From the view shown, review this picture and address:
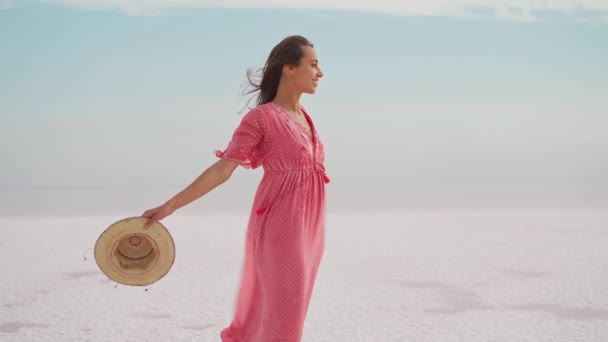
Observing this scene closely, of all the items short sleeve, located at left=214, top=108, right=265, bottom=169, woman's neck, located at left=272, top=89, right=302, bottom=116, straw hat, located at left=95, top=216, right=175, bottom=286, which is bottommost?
straw hat, located at left=95, top=216, right=175, bottom=286

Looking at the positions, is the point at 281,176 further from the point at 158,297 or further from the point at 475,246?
the point at 475,246

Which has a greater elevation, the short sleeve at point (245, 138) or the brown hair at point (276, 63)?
the brown hair at point (276, 63)

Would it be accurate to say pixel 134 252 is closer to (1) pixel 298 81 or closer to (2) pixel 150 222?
(2) pixel 150 222

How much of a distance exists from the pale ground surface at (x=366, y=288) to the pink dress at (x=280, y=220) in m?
1.64

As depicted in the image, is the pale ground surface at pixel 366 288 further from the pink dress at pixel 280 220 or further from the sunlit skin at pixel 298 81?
the sunlit skin at pixel 298 81

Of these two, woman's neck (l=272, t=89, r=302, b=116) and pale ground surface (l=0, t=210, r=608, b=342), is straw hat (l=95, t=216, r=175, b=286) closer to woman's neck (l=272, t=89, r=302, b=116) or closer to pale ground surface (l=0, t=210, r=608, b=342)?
woman's neck (l=272, t=89, r=302, b=116)

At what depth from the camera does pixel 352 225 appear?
10.4 meters

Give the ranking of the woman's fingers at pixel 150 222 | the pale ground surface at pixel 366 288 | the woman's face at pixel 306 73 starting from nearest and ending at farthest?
the woman's fingers at pixel 150 222 < the woman's face at pixel 306 73 < the pale ground surface at pixel 366 288

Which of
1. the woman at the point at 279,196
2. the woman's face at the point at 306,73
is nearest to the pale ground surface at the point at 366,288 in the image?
the woman at the point at 279,196

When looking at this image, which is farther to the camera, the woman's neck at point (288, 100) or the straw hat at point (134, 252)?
the woman's neck at point (288, 100)

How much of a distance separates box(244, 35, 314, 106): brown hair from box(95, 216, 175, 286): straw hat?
2.15ft

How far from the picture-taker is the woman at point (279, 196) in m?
3.08

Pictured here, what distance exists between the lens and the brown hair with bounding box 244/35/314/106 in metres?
→ 3.22

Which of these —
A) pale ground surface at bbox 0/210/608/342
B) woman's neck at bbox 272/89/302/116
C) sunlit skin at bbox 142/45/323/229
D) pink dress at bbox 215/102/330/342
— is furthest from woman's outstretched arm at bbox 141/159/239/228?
pale ground surface at bbox 0/210/608/342
